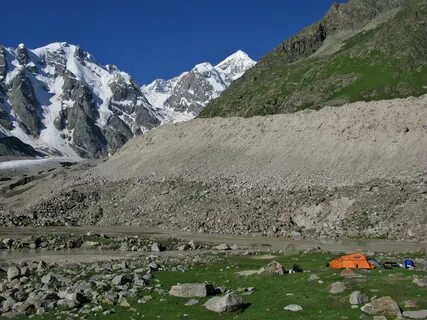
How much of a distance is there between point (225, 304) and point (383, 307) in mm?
7068

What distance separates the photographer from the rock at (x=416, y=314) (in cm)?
2205

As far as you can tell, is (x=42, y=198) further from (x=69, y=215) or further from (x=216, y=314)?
(x=216, y=314)

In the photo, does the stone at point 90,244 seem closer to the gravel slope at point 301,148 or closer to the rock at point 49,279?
the rock at point 49,279

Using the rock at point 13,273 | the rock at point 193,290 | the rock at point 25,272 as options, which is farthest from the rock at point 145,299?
the rock at point 25,272

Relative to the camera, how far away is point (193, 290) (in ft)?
95.1

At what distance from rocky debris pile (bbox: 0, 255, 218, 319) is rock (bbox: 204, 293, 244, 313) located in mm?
2761

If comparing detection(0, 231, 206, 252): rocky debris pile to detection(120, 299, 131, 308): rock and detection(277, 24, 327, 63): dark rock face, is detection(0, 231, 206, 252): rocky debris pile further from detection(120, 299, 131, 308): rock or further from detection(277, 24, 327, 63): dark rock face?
detection(277, 24, 327, 63): dark rock face

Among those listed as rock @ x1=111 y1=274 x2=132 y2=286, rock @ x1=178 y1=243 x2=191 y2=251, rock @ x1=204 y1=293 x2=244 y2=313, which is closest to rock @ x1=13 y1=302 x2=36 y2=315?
rock @ x1=111 y1=274 x2=132 y2=286

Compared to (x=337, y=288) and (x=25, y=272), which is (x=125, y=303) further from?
(x=25, y=272)

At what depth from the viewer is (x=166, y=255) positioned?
53562mm

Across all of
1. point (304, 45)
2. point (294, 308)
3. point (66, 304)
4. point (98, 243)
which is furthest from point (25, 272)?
point (304, 45)

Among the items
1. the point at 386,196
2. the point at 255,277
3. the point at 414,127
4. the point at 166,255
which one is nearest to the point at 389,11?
the point at 414,127

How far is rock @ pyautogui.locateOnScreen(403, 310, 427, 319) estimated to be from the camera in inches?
868

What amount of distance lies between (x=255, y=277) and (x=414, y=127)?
6476cm
